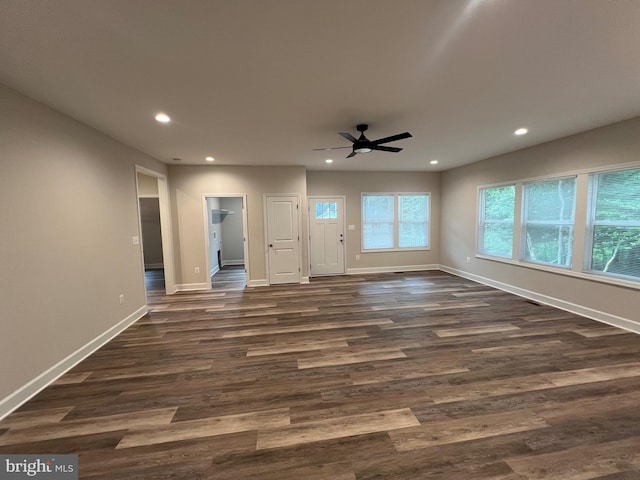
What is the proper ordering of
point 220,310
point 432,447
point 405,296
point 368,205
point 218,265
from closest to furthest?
point 432,447 < point 220,310 < point 405,296 < point 368,205 < point 218,265

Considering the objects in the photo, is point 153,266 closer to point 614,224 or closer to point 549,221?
point 549,221

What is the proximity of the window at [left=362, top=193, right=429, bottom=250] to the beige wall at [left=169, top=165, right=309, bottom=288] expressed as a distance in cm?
194

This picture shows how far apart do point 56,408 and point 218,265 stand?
5.84m

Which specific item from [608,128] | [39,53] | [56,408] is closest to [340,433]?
[56,408]

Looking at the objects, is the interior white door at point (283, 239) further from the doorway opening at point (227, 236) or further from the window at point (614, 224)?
the window at point (614, 224)

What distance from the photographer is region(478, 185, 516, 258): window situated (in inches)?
198

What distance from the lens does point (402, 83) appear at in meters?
2.26

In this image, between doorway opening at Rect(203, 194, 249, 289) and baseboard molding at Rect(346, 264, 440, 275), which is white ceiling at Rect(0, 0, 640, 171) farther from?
doorway opening at Rect(203, 194, 249, 289)

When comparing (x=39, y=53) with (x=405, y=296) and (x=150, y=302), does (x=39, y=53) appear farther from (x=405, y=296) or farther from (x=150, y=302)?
(x=405, y=296)

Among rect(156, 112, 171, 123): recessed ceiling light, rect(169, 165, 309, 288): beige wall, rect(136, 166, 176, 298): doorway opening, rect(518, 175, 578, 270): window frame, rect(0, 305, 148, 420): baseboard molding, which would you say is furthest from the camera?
rect(169, 165, 309, 288): beige wall

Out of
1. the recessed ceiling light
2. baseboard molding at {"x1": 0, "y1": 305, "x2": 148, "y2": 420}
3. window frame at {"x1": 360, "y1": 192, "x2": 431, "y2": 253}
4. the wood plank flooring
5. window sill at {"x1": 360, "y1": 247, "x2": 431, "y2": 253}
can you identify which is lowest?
the wood plank flooring

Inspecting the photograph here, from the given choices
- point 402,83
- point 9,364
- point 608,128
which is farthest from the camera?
point 608,128

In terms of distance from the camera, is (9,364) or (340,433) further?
(9,364)

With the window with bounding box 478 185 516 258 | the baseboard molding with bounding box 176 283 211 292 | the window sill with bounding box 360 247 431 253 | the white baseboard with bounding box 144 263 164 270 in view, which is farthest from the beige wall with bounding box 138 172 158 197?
the window with bounding box 478 185 516 258
